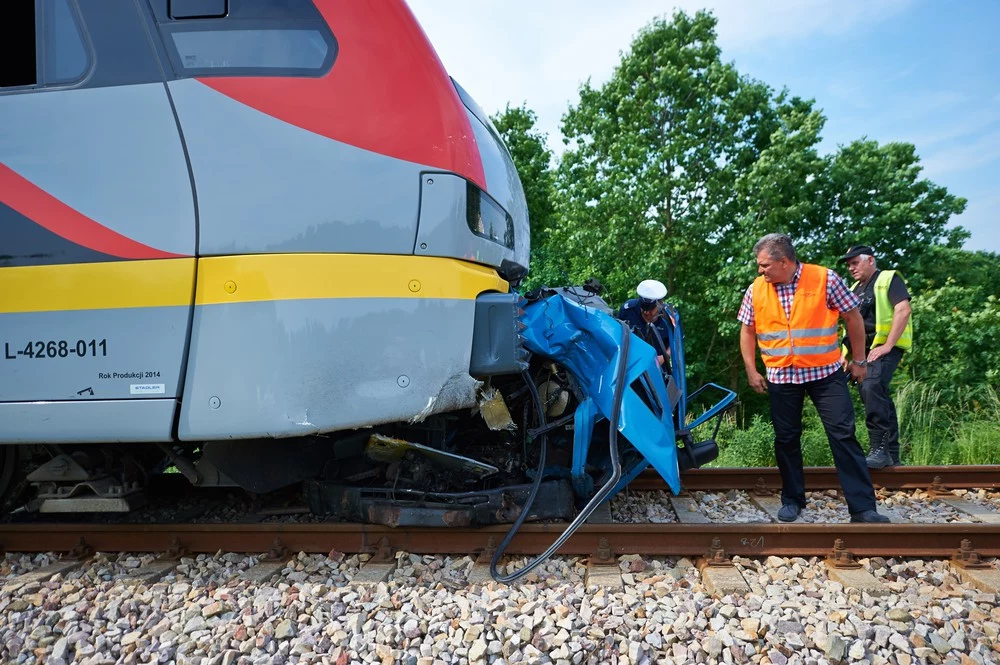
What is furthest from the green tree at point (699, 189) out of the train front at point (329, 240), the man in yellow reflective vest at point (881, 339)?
the train front at point (329, 240)

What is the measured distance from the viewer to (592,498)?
10.6 ft

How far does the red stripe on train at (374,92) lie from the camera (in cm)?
278

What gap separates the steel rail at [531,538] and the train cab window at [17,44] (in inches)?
97.3

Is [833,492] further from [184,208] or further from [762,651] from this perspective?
[184,208]

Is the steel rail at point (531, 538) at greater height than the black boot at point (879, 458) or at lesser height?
lesser

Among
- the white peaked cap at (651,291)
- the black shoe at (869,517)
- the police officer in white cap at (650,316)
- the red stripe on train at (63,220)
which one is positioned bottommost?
the black shoe at (869,517)

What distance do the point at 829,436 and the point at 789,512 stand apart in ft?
1.78

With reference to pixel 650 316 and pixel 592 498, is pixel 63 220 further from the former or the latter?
pixel 650 316

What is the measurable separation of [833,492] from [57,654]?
4.69 m

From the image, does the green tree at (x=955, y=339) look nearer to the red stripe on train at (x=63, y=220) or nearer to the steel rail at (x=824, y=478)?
the steel rail at (x=824, y=478)

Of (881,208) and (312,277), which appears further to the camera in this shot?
(881,208)

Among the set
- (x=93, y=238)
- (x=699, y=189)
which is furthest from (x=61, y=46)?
(x=699, y=189)

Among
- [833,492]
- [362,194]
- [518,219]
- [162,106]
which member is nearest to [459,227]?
[362,194]

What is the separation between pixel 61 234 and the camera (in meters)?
2.79
